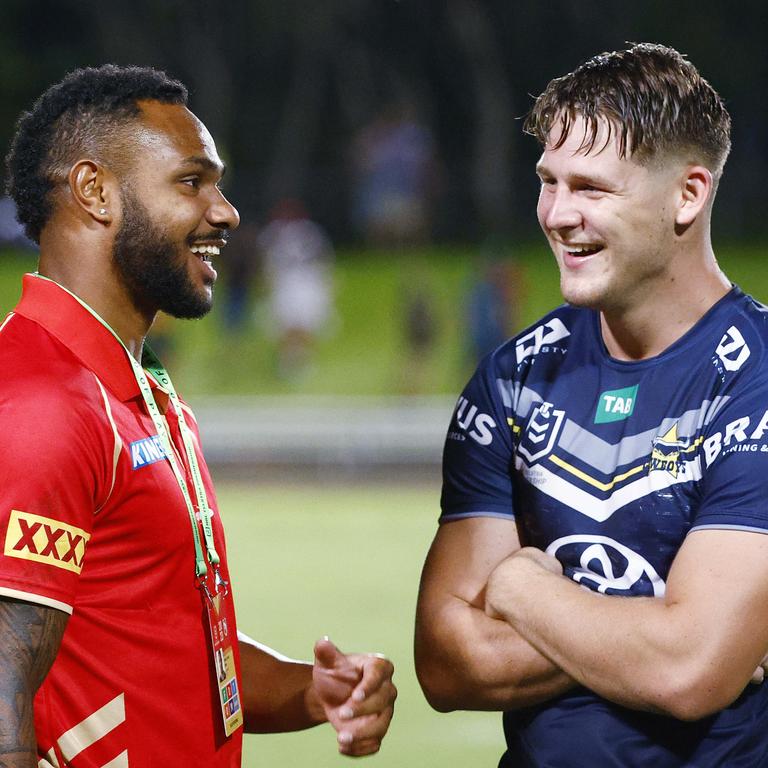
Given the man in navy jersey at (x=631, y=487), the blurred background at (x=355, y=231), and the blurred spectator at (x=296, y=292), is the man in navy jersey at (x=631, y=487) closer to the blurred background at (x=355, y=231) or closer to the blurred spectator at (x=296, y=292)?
the blurred background at (x=355, y=231)

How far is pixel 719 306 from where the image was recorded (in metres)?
3.01

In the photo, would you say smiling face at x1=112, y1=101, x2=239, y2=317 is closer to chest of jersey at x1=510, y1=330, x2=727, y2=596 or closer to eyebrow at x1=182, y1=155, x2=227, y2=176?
eyebrow at x1=182, y1=155, x2=227, y2=176

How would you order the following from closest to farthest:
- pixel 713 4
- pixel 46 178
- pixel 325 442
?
pixel 46 178 → pixel 325 442 → pixel 713 4

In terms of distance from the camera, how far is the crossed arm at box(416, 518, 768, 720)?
273 cm

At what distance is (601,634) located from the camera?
110 inches

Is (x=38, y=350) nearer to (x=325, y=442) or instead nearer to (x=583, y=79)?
(x=583, y=79)

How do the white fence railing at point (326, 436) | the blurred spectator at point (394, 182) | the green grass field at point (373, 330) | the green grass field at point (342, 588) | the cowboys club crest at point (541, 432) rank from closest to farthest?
1. the cowboys club crest at point (541, 432)
2. the green grass field at point (342, 588)
3. the white fence railing at point (326, 436)
4. the green grass field at point (373, 330)
5. the blurred spectator at point (394, 182)

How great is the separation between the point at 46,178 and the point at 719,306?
1.40 meters

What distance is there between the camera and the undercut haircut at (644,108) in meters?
2.92

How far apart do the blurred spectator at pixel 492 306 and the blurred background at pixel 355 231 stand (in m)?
0.03

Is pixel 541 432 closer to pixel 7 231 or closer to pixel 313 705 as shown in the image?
pixel 313 705

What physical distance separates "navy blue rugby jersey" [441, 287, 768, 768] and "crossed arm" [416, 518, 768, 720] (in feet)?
0.24

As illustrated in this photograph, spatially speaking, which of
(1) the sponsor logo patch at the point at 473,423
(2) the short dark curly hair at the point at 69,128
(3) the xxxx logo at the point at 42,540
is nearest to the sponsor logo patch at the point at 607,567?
(1) the sponsor logo patch at the point at 473,423

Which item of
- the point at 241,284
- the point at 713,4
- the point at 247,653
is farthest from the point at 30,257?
the point at 247,653
